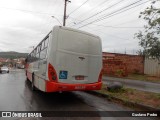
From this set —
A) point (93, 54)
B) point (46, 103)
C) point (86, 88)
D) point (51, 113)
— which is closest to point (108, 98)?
point (86, 88)

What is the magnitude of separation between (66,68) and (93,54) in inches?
57.5

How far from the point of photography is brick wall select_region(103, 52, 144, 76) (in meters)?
28.8

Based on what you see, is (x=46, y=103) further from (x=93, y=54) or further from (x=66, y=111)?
(x=93, y=54)

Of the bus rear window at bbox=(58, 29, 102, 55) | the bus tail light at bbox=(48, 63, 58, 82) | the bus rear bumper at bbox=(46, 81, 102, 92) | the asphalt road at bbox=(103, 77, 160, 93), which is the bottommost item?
the asphalt road at bbox=(103, 77, 160, 93)

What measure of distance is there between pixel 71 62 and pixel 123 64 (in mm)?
20768

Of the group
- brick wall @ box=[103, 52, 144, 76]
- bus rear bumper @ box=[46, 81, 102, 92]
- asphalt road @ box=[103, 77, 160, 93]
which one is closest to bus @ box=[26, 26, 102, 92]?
bus rear bumper @ box=[46, 81, 102, 92]

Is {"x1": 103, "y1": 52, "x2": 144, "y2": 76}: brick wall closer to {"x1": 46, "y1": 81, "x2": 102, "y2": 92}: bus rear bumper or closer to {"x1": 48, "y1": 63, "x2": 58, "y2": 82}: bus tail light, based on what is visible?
{"x1": 46, "y1": 81, "x2": 102, "y2": 92}: bus rear bumper

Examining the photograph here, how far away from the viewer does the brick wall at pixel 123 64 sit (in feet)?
94.5

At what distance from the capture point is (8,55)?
123188 millimetres

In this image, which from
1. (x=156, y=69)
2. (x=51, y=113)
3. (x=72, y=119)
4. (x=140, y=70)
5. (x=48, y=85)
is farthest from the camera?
(x=140, y=70)

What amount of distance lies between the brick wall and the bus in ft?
58.9

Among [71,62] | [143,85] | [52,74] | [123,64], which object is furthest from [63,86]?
[123,64]

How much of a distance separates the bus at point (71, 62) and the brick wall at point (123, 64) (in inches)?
706

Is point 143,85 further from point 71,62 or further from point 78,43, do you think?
point 71,62
